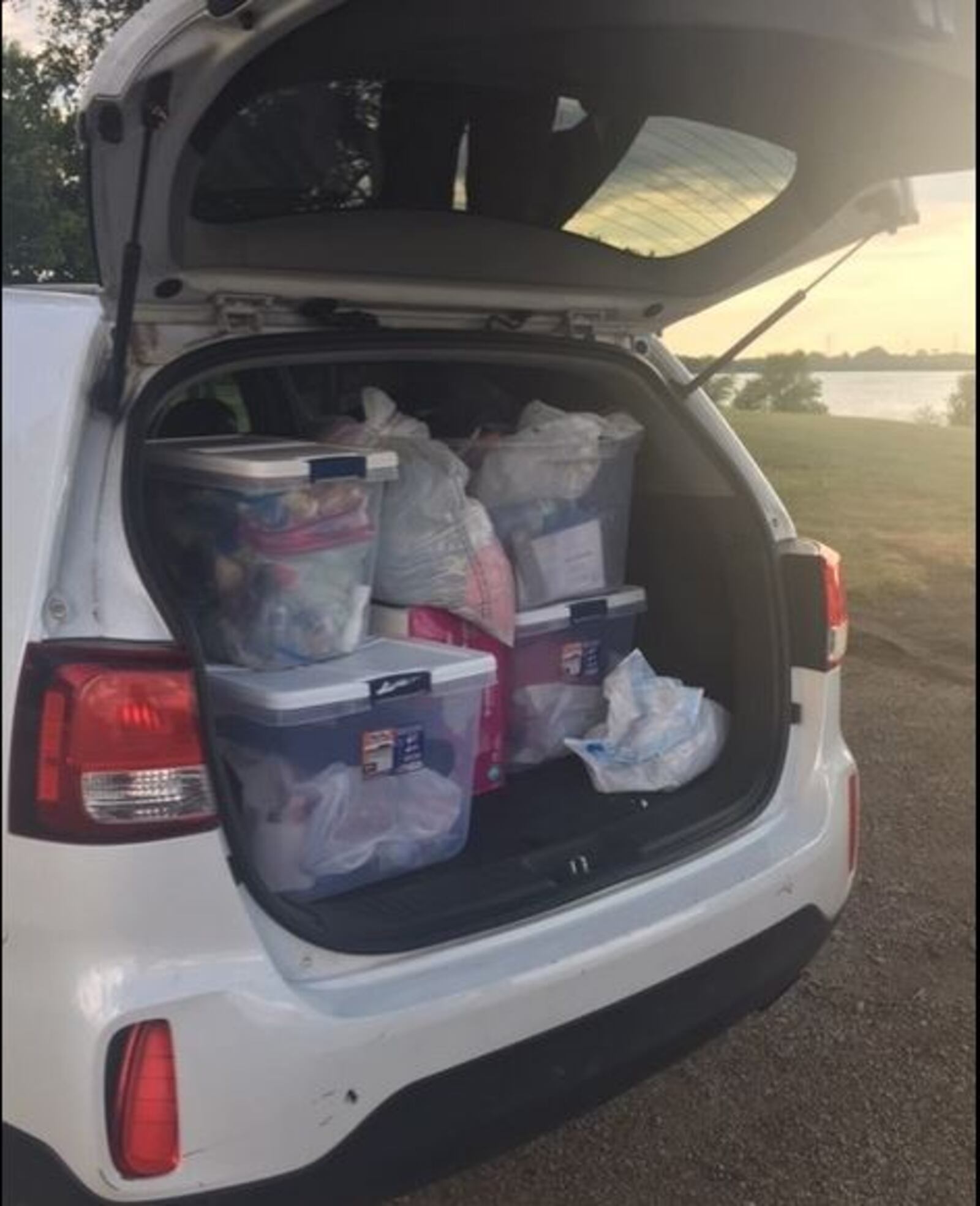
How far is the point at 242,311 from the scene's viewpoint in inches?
83.5

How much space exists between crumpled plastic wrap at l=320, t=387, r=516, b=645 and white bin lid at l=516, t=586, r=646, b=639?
120mm

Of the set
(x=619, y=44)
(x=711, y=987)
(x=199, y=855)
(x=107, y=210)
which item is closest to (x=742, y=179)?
(x=619, y=44)

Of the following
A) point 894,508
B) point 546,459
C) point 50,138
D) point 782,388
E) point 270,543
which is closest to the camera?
point 50,138

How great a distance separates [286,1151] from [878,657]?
4858mm

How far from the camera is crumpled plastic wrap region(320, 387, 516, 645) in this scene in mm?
2594

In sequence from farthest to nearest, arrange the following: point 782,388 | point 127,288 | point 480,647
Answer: point 782,388 → point 480,647 → point 127,288

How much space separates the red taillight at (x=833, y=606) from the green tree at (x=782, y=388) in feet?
2.73

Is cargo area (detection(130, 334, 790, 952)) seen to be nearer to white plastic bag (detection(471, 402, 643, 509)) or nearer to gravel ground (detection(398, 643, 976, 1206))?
white plastic bag (detection(471, 402, 643, 509))

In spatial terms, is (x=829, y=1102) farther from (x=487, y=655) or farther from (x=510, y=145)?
(x=510, y=145)

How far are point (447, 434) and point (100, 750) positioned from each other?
1.52 meters

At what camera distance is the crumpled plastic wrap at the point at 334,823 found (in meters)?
2.12

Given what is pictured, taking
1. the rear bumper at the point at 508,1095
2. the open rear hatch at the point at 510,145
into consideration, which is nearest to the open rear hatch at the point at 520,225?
the open rear hatch at the point at 510,145

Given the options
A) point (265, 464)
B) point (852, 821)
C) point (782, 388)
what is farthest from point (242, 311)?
point (782, 388)

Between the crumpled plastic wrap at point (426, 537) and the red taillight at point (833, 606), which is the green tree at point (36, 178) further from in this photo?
the red taillight at point (833, 606)
